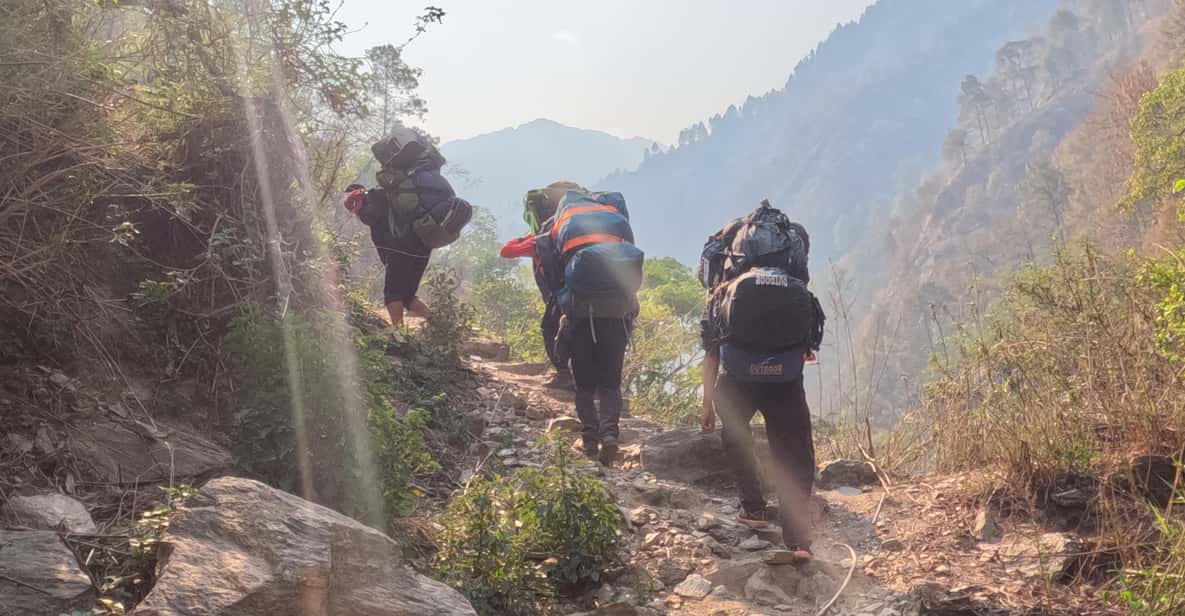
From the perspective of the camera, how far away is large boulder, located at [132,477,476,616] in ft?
6.51

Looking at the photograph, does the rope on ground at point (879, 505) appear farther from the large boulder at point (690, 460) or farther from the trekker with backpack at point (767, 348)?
the large boulder at point (690, 460)

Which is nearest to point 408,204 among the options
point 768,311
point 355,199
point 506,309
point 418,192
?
point 418,192

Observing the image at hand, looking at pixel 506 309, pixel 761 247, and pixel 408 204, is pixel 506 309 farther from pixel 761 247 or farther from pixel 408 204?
pixel 761 247

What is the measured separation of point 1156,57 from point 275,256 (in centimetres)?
7147

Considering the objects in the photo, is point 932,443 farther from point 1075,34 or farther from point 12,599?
point 1075,34

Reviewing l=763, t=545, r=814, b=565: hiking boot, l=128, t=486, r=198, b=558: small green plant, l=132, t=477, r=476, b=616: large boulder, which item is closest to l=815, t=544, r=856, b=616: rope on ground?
l=763, t=545, r=814, b=565: hiking boot

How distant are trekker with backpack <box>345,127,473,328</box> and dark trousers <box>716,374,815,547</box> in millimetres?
2736

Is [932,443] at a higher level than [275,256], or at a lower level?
lower

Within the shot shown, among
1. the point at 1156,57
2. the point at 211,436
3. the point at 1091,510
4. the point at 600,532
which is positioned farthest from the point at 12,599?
the point at 1156,57

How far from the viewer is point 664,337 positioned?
10.6 meters

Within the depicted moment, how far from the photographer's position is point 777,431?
3.96m

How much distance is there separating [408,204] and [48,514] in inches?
150

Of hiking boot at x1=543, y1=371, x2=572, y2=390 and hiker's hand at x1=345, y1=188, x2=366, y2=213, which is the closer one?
hiker's hand at x1=345, y1=188, x2=366, y2=213

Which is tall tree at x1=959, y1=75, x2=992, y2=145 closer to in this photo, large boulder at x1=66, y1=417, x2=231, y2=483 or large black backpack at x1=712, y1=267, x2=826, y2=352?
large black backpack at x1=712, y1=267, x2=826, y2=352
